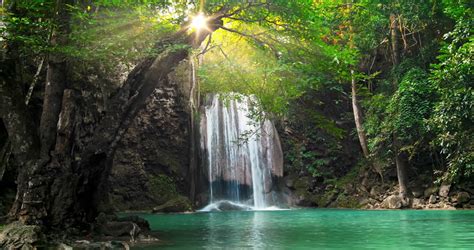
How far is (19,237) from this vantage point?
19.6 ft

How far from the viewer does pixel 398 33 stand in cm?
2177

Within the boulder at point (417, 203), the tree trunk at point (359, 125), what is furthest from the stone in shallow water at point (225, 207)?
the boulder at point (417, 203)

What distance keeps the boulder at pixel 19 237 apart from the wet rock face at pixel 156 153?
13631 mm

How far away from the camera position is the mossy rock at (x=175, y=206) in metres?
18.2

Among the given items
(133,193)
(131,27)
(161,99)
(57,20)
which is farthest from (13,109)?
(161,99)

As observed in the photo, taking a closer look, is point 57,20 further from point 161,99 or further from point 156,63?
point 161,99

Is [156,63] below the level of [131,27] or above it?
below

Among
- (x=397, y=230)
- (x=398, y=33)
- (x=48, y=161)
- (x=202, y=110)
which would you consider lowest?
(x=397, y=230)

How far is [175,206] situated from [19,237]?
1262 cm

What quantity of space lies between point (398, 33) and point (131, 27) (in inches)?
672

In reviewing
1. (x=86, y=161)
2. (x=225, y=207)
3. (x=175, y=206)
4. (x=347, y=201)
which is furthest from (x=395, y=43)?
Result: (x=86, y=161)

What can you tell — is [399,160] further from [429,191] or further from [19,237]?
[19,237]

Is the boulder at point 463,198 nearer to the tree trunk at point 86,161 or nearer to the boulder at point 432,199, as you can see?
the boulder at point 432,199

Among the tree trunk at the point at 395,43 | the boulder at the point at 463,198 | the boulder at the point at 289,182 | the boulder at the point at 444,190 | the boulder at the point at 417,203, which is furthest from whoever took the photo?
the boulder at the point at 289,182
